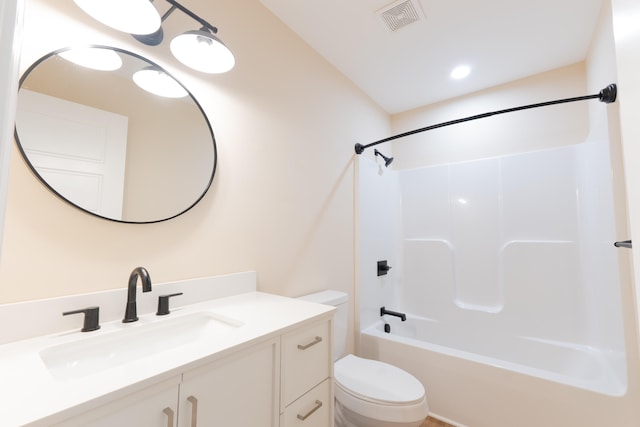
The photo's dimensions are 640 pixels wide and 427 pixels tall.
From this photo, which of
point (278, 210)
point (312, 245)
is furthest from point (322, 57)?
point (312, 245)

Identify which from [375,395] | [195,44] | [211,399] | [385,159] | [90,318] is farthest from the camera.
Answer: [385,159]

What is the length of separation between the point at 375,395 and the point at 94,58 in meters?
1.84

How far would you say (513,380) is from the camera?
4.98ft

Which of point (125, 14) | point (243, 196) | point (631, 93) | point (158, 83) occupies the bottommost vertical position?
point (243, 196)

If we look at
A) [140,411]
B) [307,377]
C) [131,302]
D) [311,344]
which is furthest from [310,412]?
[131,302]

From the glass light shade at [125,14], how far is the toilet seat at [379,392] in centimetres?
180

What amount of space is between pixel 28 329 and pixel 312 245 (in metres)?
1.30

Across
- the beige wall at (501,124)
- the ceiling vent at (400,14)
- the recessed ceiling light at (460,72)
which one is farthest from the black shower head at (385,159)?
Result: the ceiling vent at (400,14)

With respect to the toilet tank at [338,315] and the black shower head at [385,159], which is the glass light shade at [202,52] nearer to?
the toilet tank at [338,315]

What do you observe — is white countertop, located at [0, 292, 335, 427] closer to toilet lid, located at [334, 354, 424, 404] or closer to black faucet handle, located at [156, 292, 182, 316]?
black faucet handle, located at [156, 292, 182, 316]

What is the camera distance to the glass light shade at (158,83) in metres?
1.05

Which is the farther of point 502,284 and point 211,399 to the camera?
point 502,284

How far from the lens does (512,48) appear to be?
6.33 feet

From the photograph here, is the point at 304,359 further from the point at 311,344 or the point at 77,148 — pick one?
the point at 77,148
